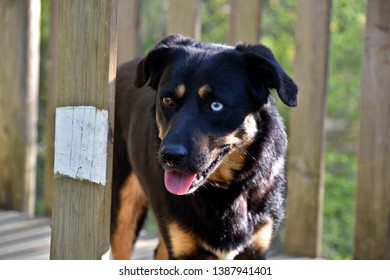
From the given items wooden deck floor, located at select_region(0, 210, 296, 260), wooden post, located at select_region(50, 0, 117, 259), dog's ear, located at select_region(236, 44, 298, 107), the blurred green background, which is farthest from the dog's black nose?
the blurred green background

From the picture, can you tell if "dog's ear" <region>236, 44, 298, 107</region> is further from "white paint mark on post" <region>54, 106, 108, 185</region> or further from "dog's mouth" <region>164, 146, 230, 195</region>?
"white paint mark on post" <region>54, 106, 108, 185</region>

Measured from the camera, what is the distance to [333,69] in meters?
11.9

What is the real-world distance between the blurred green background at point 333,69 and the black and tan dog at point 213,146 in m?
6.57

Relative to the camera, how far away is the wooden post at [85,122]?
291cm

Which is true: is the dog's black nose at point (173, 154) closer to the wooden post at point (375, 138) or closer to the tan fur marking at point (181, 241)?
the tan fur marking at point (181, 241)

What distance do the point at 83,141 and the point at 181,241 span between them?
104 centimetres

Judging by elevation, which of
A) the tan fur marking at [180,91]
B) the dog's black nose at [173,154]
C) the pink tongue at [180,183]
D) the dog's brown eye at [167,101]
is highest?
the tan fur marking at [180,91]

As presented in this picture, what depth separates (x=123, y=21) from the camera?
566cm

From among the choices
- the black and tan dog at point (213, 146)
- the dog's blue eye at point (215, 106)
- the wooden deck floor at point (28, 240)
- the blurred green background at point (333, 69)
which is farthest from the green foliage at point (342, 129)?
the dog's blue eye at point (215, 106)

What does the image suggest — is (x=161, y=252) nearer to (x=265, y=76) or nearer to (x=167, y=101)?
(x=167, y=101)

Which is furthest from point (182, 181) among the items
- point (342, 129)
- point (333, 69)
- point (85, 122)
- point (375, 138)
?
point (342, 129)

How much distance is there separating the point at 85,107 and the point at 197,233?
115cm
